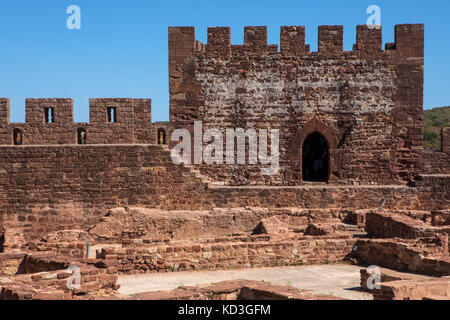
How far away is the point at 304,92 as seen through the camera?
17094mm

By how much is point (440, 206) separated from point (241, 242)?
6886mm

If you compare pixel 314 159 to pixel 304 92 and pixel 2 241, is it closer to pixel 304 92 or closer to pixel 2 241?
pixel 304 92

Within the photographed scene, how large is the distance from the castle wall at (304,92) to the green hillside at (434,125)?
27163 mm

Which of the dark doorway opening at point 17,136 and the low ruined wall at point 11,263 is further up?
the dark doorway opening at point 17,136

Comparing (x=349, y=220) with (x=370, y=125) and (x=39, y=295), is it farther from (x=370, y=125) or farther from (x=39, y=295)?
(x=39, y=295)

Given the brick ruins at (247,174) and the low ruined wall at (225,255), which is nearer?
the low ruined wall at (225,255)

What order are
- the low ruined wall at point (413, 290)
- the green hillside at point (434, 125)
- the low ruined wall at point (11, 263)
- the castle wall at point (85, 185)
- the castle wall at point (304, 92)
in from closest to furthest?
1. the low ruined wall at point (413, 290)
2. the low ruined wall at point (11, 263)
3. the castle wall at point (85, 185)
4. the castle wall at point (304, 92)
5. the green hillside at point (434, 125)

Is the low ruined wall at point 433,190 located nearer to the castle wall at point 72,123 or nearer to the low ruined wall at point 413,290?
the castle wall at point 72,123

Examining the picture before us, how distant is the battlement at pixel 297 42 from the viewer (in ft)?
55.8

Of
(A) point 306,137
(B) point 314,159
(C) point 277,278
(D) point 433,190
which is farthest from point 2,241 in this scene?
(D) point 433,190

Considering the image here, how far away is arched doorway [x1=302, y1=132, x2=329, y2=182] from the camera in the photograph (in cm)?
1814

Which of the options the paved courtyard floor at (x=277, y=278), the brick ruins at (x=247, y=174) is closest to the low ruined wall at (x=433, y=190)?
the brick ruins at (x=247, y=174)

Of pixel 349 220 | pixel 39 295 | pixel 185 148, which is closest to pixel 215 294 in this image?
pixel 39 295

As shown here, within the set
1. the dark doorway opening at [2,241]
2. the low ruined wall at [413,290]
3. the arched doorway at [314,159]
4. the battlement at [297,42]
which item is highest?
the battlement at [297,42]
